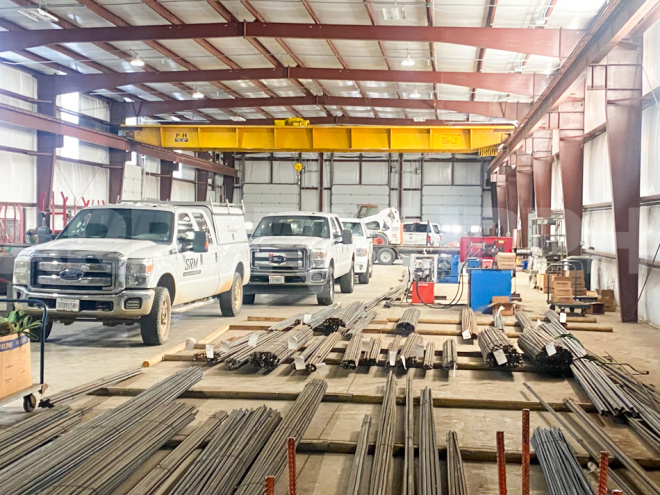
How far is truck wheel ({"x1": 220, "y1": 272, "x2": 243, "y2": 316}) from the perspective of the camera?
1327 centimetres

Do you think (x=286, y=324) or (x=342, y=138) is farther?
(x=342, y=138)

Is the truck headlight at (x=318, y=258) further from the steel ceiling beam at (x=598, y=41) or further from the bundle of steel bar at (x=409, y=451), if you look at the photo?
the bundle of steel bar at (x=409, y=451)

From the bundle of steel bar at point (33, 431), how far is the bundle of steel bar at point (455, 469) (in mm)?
3115

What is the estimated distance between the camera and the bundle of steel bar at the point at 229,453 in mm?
4512

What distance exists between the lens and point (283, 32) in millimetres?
16891

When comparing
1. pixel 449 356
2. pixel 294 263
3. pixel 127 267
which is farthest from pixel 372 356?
pixel 294 263

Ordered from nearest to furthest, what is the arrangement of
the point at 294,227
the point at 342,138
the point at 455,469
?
the point at 455,469, the point at 294,227, the point at 342,138

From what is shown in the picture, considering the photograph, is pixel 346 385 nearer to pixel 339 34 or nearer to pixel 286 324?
pixel 286 324

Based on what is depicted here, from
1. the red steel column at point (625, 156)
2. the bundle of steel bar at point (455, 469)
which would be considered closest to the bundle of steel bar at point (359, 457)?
the bundle of steel bar at point (455, 469)

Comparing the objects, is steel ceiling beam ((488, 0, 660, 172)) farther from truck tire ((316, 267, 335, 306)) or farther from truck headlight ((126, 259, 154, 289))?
truck headlight ((126, 259, 154, 289))

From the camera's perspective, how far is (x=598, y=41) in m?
11.6

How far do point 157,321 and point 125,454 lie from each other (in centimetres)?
509

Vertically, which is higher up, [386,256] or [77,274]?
[386,256]

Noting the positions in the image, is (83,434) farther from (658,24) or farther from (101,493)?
(658,24)
